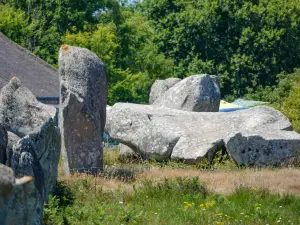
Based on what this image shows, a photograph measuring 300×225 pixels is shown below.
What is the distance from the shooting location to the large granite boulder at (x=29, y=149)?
641 centimetres

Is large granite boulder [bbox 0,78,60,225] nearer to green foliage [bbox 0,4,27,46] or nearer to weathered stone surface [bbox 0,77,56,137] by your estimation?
weathered stone surface [bbox 0,77,56,137]

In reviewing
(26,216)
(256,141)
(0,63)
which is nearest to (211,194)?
(256,141)

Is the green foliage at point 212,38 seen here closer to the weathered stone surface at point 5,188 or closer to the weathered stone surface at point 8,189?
the weathered stone surface at point 8,189

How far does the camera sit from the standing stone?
1852 centimetres

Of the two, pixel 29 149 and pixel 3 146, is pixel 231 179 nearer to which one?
pixel 29 149

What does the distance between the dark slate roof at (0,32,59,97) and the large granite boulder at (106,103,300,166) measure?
839cm

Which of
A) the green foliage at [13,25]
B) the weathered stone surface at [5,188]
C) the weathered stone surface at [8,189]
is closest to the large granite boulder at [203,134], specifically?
the weathered stone surface at [8,189]

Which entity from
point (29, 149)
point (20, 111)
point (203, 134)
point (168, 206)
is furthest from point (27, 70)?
point (29, 149)

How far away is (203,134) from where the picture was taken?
73.9ft

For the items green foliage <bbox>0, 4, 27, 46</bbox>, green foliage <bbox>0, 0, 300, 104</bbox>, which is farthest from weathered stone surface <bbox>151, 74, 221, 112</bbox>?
green foliage <bbox>0, 0, 300, 104</bbox>

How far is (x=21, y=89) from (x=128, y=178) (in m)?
2.95

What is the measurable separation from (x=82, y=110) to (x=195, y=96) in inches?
313

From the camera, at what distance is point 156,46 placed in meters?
58.3

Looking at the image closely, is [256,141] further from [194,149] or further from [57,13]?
[57,13]
